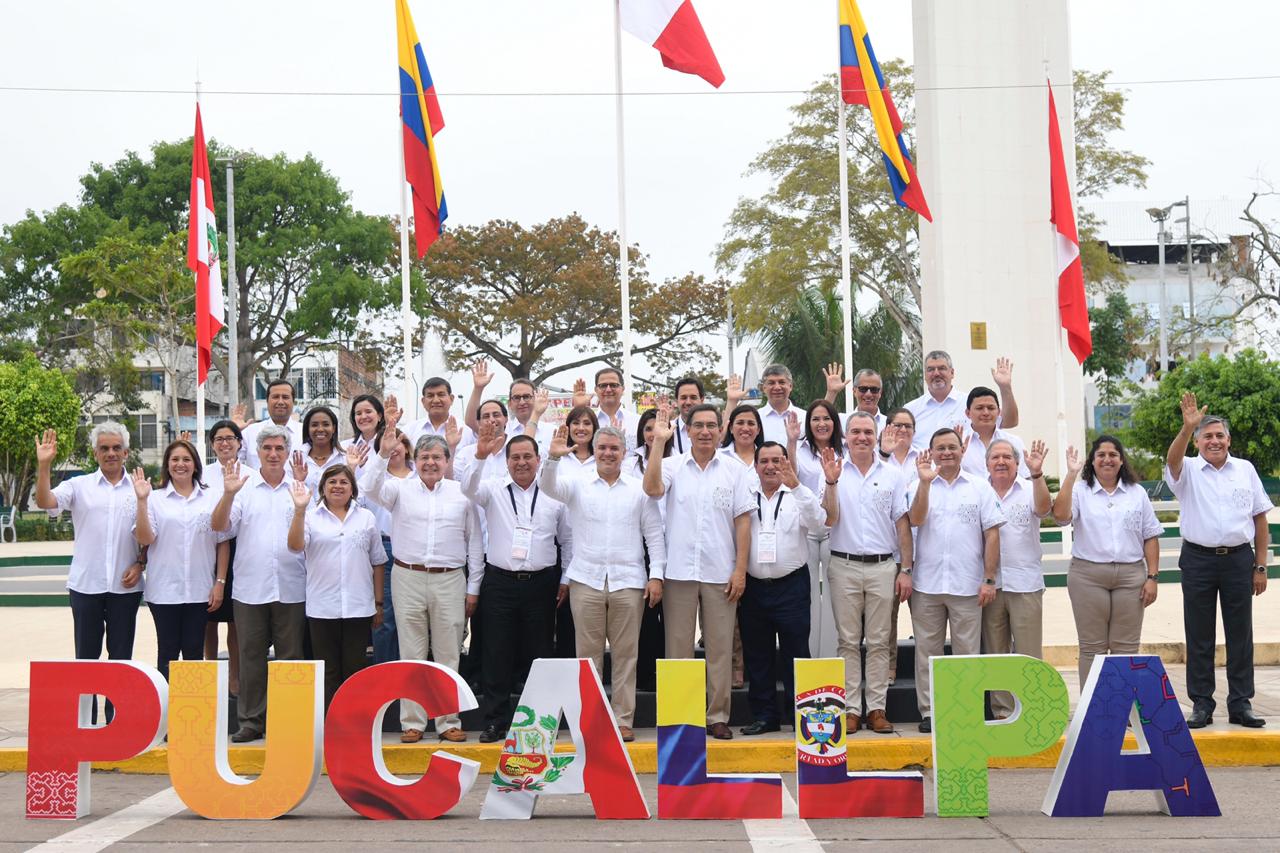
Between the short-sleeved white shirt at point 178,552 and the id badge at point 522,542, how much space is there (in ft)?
6.53

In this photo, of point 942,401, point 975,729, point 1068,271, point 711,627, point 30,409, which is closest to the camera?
point 975,729

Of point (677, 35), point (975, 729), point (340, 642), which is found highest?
point (677, 35)

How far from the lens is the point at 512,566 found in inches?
326

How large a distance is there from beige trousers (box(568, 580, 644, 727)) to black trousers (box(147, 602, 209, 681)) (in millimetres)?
2403

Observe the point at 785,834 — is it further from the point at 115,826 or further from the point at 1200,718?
the point at 1200,718

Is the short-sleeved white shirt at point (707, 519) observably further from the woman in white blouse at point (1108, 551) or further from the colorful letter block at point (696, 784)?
the woman in white blouse at point (1108, 551)

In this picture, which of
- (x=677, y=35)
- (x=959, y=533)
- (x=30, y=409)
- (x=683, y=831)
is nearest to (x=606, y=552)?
(x=683, y=831)

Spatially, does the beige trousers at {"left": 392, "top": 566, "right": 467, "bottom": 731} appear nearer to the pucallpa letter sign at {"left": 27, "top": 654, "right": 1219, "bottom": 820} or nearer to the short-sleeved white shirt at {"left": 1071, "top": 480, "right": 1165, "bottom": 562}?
the pucallpa letter sign at {"left": 27, "top": 654, "right": 1219, "bottom": 820}

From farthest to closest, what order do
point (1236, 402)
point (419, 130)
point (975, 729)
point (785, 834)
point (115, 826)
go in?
point (1236, 402)
point (419, 130)
point (115, 826)
point (975, 729)
point (785, 834)

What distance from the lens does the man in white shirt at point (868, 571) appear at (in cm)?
841

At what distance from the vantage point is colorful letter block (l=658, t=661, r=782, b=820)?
673 cm

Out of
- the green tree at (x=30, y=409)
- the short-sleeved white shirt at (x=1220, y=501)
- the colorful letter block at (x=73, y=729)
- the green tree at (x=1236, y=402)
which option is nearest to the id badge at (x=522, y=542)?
the colorful letter block at (x=73, y=729)

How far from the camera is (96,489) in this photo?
859 centimetres

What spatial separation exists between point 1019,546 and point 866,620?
1.06m
